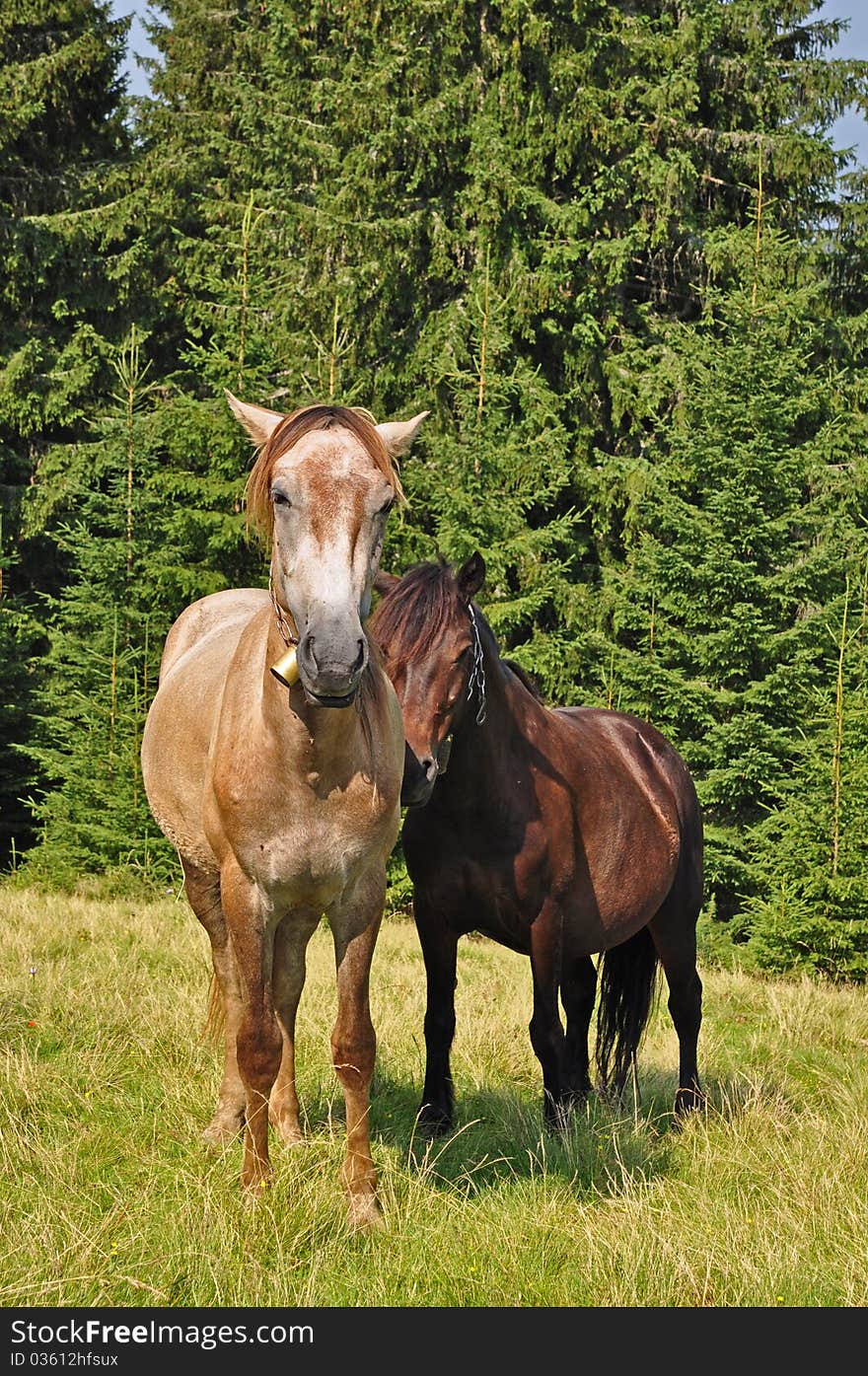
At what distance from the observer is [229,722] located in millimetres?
3582

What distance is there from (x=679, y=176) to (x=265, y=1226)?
14.8 m

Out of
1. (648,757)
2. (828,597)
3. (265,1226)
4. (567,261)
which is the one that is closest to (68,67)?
(567,261)

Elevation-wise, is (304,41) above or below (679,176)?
above

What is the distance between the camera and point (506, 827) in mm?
4641

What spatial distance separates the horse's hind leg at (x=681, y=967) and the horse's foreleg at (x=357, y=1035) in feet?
8.38

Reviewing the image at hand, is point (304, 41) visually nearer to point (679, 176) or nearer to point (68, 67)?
point (68, 67)

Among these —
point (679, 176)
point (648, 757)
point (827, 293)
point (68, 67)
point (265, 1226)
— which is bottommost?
point (265, 1226)

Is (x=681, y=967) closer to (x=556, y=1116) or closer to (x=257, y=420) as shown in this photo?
(x=556, y=1116)

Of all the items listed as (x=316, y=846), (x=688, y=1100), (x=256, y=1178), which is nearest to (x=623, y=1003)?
(x=688, y=1100)

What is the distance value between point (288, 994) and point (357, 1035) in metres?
0.62

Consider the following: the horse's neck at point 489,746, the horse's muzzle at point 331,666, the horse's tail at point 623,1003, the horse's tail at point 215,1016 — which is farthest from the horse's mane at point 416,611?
the horse's tail at point 623,1003

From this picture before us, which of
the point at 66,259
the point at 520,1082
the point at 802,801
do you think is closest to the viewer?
the point at 520,1082

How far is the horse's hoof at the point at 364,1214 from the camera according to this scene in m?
3.51

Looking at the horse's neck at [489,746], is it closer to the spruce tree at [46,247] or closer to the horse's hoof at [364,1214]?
the horse's hoof at [364,1214]
